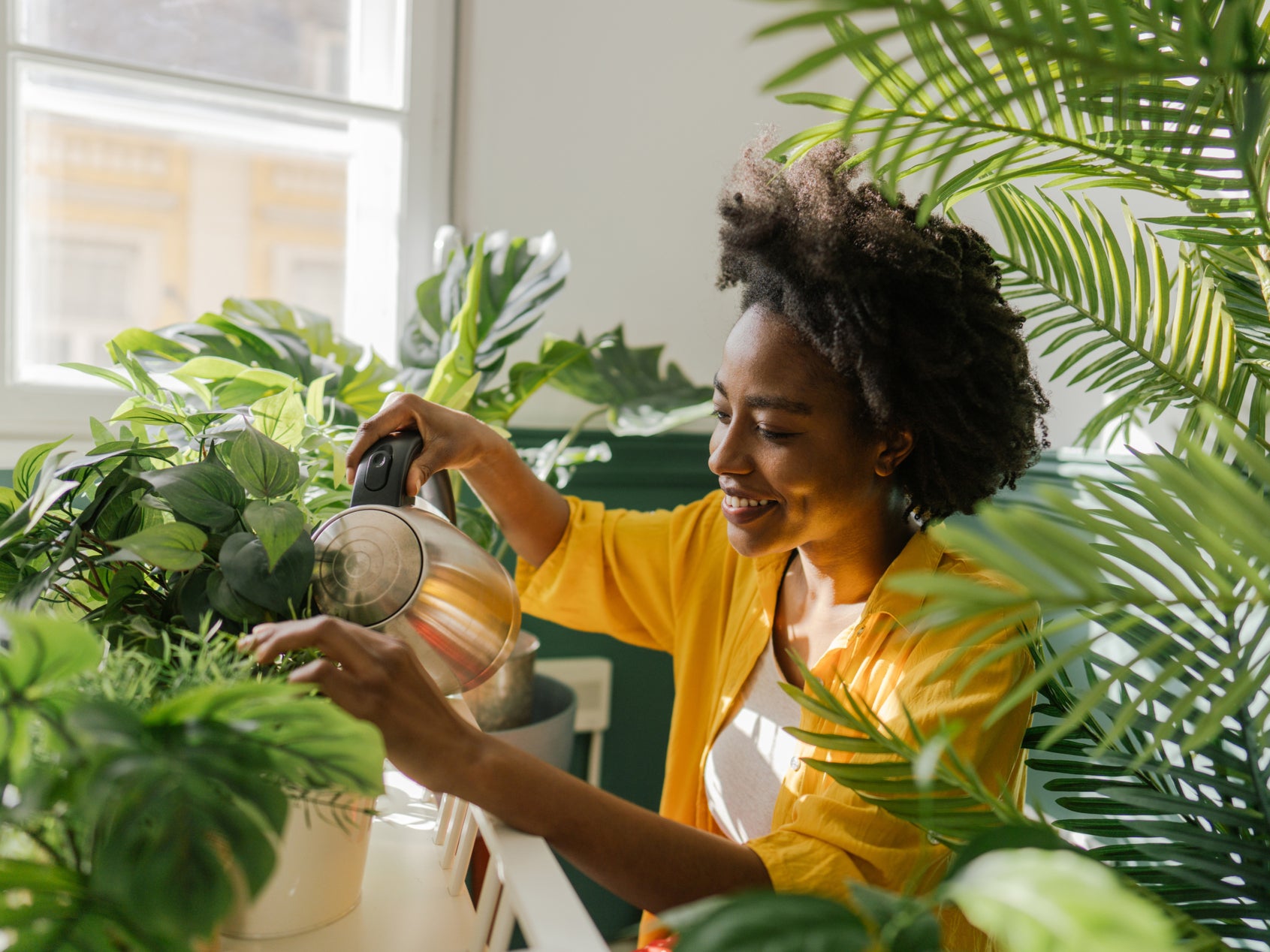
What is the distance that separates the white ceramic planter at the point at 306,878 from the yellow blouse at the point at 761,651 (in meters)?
0.29

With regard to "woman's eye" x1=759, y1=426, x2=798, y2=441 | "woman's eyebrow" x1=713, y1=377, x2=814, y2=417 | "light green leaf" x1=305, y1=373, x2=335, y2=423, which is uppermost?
"woman's eyebrow" x1=713, y1=377, x2=814, y2=417

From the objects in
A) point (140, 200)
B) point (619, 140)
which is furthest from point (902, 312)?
point (140, 200)

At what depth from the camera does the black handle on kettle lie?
0.66m

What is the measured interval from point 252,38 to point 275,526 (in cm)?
127

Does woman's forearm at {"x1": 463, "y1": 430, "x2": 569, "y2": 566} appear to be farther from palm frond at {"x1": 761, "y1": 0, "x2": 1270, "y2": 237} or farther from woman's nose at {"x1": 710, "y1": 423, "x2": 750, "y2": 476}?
palm frond at {"x1": 761, "y1": 0, "x2": 1270, "y2": 237}

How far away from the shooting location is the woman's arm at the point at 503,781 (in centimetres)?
53

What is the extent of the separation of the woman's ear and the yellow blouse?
0.27ft

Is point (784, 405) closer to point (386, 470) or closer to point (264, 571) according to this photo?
point (386, 470)

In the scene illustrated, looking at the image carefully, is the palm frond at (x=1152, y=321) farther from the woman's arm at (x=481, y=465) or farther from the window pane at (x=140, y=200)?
the window pane at (x=140, y=200)

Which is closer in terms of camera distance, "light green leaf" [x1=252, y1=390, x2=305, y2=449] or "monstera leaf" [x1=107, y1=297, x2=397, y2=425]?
"light green leaf" [x1=252, y1=390, x2=305, y2=449]

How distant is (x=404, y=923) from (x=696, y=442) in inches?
45.1

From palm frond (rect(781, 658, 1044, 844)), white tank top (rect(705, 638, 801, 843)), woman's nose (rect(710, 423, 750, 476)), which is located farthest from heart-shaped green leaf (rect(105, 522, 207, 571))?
white tank top (rect(705, 638, 801, 843))

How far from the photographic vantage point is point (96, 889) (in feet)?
1.13

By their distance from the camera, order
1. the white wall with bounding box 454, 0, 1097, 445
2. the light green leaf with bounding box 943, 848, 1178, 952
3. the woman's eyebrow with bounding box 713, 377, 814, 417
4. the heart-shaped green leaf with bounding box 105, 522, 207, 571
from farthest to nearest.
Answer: the white wall with bounding box 454, 0, 1097, 445, the woman's eyebrow with bounding box 713, 377, 814, 417, the heart-shaped green leaf with bounding box 105, 522, 207, 571, the light green leaf with bounding box 943, 848, 1178, 952
